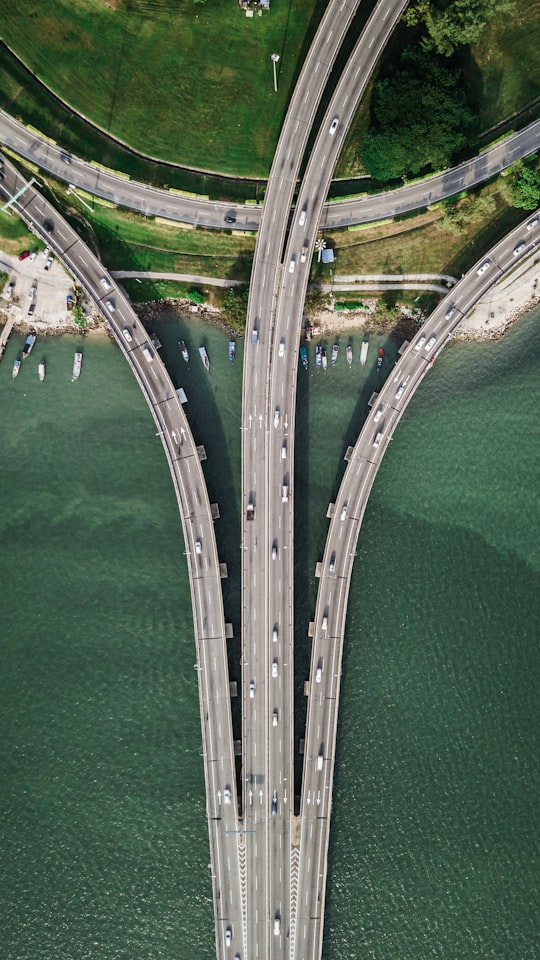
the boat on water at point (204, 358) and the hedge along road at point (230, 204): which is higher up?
the hedge along road at point (230, 204)

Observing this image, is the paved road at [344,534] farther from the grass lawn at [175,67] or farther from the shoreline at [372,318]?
the grass lawn at [175,67]

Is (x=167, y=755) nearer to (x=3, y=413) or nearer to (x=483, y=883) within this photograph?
(x=483, y=883)

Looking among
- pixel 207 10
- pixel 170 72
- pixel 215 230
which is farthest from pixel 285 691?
pixel 207 10

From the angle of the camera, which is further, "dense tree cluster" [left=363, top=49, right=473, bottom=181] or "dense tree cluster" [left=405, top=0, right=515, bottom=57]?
"dense tree cluster" [left=363, top=49, right=473, bottom=181]

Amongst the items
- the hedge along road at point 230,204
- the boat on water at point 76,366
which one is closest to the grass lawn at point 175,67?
the hedge along road at point 230,204

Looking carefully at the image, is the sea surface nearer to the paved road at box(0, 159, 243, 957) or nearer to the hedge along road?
the paved road at box(0, 159, 243, 957)

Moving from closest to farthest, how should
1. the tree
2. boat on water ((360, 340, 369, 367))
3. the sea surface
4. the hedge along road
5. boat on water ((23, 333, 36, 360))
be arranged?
1. the tree
2. the hedge along road
3. the sea surface
4. boat on water ((23, 333, 36, 360))
5. boat on water ((360, 340, 369, 367))

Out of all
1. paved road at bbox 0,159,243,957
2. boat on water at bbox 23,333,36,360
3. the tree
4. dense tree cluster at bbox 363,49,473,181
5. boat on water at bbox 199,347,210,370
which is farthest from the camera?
boat on water at bbox 23,333,36,360

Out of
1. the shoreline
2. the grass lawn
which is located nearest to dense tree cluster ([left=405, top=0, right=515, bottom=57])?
the grass lawn
